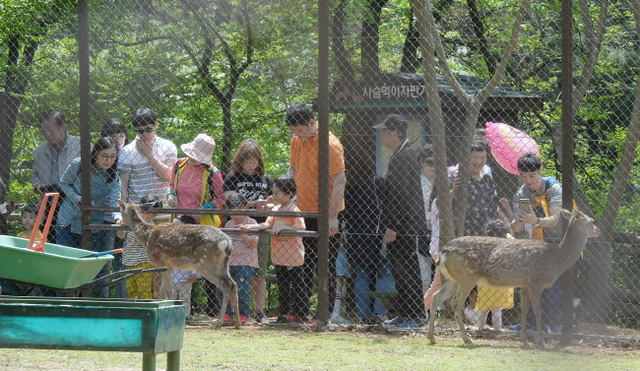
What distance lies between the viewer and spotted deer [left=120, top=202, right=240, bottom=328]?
24.7ft

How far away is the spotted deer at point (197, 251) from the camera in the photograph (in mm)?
7543

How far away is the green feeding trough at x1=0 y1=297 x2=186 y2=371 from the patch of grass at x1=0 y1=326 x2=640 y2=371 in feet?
5.30

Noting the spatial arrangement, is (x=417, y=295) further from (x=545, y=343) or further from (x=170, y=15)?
(x=170, y=15)

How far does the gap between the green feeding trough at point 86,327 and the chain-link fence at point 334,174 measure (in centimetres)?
350

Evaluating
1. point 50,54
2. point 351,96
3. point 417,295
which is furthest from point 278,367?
point 50,54

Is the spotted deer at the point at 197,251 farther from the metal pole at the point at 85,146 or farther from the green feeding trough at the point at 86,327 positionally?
the green feeding trough at the point at 86,327

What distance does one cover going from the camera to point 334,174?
26.4 ft

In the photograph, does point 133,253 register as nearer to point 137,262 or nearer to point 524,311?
point 137,262

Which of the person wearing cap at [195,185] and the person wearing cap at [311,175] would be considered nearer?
the person wearing cap at [311,175]

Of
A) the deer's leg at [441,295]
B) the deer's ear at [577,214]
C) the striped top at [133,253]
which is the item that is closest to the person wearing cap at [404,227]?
the deer's leg at [441,295]

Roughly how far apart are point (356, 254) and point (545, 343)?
1855mm

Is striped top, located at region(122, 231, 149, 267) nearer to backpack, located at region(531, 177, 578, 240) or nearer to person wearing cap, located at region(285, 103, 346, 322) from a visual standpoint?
person wearing cap, located at region(285, 103, 346, 322)

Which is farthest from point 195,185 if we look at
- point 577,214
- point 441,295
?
point 577,214

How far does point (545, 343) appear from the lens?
24.0ft
